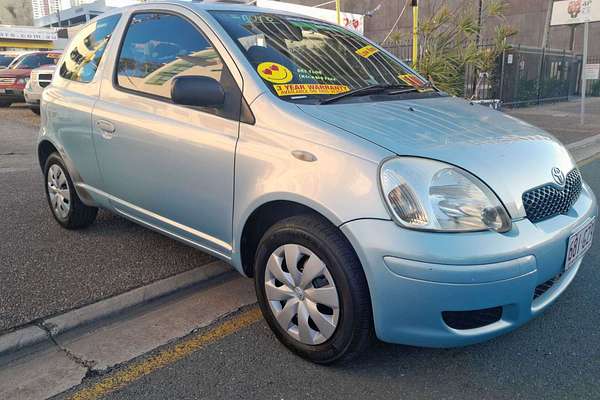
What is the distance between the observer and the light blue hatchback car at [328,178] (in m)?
2.08

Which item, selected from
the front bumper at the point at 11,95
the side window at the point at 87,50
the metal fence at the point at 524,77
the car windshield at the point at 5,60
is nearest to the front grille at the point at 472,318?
the side window at the point at 87,50

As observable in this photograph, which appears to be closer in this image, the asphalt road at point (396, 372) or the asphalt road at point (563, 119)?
the asphalt road at point (396, 372)

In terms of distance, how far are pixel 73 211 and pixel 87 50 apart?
50.4 inches

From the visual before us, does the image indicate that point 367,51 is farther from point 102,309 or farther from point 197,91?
point 102,309

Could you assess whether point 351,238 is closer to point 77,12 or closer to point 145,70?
point 145,70

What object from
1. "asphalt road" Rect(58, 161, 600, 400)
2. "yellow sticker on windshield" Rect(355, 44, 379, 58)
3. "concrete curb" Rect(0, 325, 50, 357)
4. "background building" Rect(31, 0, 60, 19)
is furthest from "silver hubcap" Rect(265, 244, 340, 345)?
"background building" Rect(31, 0, 60, 19)

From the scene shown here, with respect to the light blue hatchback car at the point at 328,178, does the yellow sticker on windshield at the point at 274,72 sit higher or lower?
higher

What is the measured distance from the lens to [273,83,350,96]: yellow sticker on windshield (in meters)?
2.63

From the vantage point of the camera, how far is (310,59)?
9.87ft

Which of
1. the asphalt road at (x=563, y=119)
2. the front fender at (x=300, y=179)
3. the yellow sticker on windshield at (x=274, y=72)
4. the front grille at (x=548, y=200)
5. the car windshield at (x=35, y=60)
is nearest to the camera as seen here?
the front fender at (x=300, y=179)

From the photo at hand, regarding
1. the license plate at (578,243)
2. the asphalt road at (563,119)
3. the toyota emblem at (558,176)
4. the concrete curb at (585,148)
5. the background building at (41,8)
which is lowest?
the concrete curb at (585,148)

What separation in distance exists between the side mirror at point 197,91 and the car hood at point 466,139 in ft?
1.61

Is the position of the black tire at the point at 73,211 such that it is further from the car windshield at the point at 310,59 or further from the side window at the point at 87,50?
the car windshield at the point at 310,59

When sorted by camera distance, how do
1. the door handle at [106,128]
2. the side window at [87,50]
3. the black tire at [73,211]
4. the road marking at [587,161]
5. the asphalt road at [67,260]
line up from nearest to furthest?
the asphalt road at [67,260] < the door handle at [106,128] < the side window at [87,50] < the black tire at [73,211] < the road marking at [587,161]
